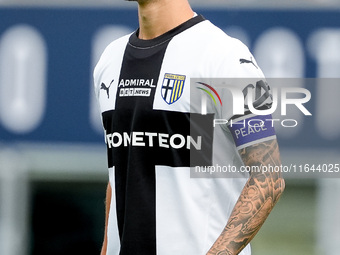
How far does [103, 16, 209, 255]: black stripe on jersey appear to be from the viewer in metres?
3.11

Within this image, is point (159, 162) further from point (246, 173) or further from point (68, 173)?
point (68, 173)

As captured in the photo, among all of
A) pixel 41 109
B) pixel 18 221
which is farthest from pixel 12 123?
pixel 18 221

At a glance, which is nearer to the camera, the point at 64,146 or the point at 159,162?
the point at 159,162

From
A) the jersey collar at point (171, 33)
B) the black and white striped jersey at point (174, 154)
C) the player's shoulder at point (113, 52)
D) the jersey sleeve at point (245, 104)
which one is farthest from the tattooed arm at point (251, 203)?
the player's shoulder at point (113, 52)

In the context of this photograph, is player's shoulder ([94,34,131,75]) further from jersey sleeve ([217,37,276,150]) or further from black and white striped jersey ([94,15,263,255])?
jersey sleeve ([217,37,276,150])

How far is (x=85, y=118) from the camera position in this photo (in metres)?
6.27

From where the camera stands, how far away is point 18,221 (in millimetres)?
6605

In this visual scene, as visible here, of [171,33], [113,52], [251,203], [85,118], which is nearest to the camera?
[251,203]

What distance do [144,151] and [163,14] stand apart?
1.68 feet

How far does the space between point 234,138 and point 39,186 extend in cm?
377

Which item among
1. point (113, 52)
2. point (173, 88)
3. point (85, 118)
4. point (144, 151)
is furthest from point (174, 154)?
point (85, 118)

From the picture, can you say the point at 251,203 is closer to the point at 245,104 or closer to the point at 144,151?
the point at 245,104

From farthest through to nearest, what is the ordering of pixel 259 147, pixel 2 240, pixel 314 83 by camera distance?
1. pixel 2 240
2. pixel 314 83
3. pixel 259 147

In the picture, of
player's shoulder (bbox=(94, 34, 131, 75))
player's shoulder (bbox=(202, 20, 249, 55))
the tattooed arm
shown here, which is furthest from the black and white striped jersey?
player's shoulder (bbox=(94, 34, 131, 75))
